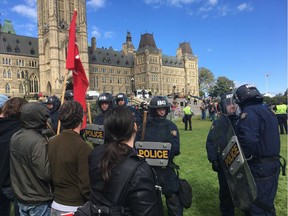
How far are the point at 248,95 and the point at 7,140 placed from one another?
10.7 ft

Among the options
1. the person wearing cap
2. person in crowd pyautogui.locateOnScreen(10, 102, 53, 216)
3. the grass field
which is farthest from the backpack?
the grass field

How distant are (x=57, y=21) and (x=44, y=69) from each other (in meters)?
12.9

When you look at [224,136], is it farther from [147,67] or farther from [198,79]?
[198,79]

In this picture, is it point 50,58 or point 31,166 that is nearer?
point 31,166

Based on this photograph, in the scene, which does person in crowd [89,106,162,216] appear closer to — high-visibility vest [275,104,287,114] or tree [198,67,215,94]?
high-visibility vest [275,104,287,114]

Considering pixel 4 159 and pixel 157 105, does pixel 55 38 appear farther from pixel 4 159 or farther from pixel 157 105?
pixel 4 159

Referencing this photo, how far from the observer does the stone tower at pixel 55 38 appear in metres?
66.6

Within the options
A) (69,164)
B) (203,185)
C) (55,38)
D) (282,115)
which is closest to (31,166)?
(69,164)


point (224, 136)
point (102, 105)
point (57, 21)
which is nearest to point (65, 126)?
point (224, 136)

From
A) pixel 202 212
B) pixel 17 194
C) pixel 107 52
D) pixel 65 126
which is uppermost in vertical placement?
pixel 107 52

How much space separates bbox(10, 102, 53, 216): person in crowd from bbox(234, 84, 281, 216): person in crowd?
2.39m

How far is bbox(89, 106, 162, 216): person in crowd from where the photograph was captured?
6.36 ft

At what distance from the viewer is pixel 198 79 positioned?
114m

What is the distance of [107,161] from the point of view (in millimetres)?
2033
